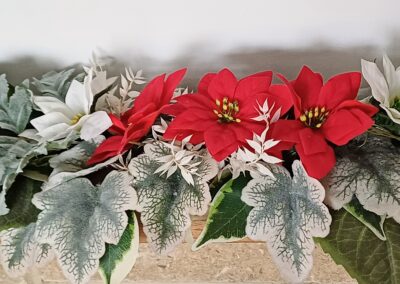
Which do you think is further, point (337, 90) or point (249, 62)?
point (249, 62)

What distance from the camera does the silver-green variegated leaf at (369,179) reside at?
72 centimetres

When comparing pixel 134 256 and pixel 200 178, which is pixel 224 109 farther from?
pixel 134 256

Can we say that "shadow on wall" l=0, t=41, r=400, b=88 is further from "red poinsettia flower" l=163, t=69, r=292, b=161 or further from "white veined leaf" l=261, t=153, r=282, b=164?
"white veined leaf" l=261, t=153, r=282, b=164

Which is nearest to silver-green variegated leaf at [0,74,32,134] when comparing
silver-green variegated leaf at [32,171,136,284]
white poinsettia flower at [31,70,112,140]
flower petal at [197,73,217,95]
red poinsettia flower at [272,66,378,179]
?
white poinsettia flower at [31,70,112,140]

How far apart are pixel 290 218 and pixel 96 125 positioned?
0.28 meters

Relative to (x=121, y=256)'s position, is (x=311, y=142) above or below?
Result: above

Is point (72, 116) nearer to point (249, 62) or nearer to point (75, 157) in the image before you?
point (75, 157)

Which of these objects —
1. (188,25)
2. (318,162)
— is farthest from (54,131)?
(318,162)

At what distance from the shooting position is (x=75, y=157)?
0.79 meters

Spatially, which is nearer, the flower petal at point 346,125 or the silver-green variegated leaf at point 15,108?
the flower petal at point 346,125

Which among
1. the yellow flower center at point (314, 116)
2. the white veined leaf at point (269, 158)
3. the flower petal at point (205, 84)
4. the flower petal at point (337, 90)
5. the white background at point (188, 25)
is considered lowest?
the white veined leaf at point (269, 158)

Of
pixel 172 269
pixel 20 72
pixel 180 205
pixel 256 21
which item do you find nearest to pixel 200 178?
pixel 180 205

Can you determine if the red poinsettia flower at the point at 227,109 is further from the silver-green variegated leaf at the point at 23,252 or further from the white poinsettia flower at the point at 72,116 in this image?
the silver-green variegated leaf at the point at 23,252

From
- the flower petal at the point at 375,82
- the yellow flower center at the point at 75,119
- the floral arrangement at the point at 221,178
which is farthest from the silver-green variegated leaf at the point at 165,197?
the flower petal at the point at 375,82
